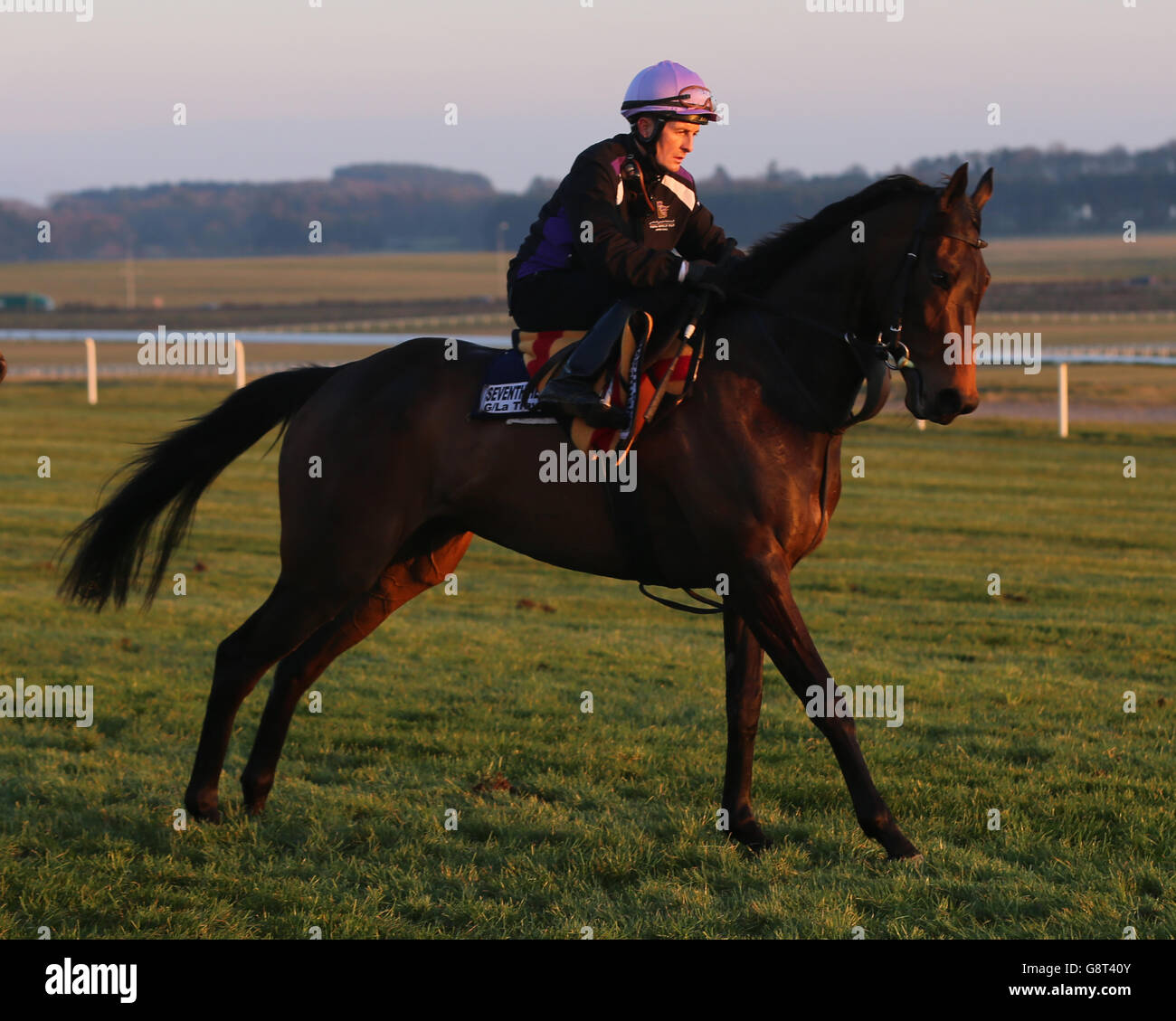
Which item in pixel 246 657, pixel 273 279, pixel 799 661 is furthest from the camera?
pixel 273 279

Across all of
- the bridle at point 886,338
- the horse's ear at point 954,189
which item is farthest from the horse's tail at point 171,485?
the horse's ear at point 954,189

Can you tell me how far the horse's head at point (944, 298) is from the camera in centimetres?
491

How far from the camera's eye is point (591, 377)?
17.4 ft

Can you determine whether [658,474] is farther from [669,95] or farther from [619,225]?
[669,95]

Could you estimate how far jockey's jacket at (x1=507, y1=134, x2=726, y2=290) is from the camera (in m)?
5.27

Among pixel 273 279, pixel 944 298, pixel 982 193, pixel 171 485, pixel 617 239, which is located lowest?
pixel 171 485

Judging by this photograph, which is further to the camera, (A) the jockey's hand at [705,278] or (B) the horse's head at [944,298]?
(A) the jockey's hand at [705,278]

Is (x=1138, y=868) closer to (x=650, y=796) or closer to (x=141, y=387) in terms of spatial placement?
(x=650, y=796)

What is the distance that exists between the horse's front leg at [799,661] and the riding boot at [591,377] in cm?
76

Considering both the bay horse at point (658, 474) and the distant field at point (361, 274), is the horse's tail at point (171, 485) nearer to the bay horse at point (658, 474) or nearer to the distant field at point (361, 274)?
the bay horse at point (658, 474)

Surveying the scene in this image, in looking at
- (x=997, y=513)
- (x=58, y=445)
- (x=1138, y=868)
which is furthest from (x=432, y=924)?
(x=58, y=445)

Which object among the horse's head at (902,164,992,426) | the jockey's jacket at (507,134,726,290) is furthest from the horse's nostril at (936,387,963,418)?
the jockey's jacket at (507,134,726,290)

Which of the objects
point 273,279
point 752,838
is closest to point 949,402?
point 752,838

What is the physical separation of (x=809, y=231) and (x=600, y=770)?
102 inches
